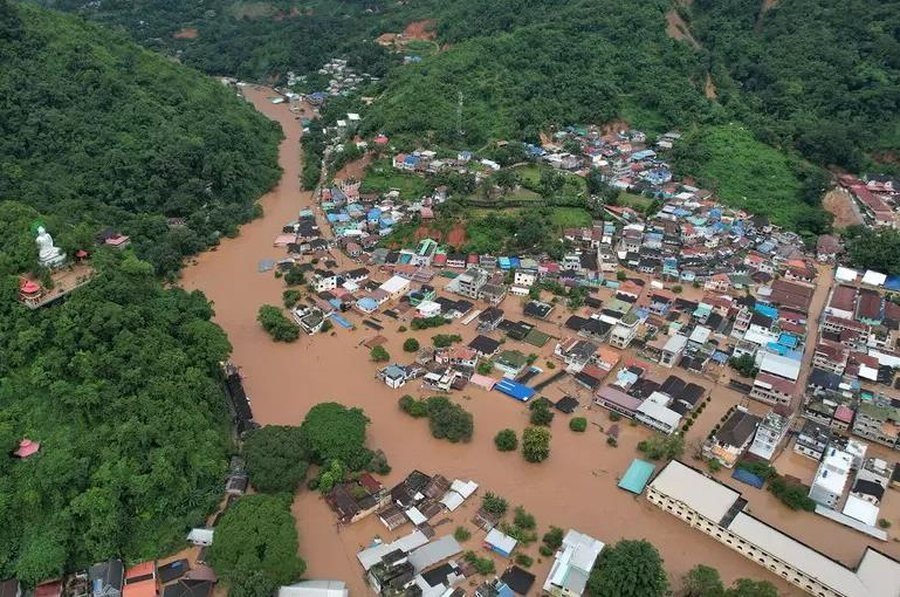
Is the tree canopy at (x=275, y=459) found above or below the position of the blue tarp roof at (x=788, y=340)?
above

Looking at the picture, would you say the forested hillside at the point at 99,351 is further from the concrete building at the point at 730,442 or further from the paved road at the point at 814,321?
the paved road at the point at 814,321

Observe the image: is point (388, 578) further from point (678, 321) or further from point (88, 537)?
point (678, 321)

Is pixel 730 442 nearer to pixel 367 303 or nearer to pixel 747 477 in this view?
pixel 747 477

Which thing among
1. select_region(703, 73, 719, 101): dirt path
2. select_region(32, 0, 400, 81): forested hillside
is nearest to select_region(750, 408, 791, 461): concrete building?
select_region(703, 73, 719, 101): dirt path

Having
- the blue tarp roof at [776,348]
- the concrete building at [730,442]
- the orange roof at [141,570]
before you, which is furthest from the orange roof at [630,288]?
the orange roof at [141,570]

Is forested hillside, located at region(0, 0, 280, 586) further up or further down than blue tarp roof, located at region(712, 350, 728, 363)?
further up

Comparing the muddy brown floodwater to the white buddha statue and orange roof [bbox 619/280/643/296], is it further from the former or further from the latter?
the white buddha statue
